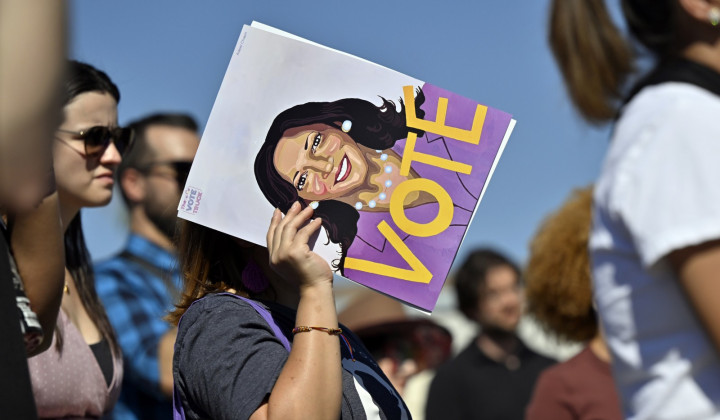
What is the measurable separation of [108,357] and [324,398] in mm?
1476

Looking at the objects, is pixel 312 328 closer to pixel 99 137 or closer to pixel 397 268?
pixel 397 268

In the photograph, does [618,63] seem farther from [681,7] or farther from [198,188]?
[198,188]

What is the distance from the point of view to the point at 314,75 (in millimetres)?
2129

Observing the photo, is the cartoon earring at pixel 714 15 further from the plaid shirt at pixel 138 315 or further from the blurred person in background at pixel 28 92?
the plaid shirt at pixel 138 315

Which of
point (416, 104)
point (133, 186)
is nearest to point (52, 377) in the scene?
point (416, 104)

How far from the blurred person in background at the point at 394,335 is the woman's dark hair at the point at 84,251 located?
1282 millimetres

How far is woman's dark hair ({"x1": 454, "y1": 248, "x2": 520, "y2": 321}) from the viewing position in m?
5.80

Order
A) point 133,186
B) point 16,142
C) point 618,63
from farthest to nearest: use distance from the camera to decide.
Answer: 1. point 133,186
2. point 618,63
3. point 16,142

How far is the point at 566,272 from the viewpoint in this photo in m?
3.76

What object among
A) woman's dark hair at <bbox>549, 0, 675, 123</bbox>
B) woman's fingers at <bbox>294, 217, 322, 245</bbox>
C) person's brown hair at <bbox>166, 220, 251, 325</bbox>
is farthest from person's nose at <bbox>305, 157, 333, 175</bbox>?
woman's dark hair at <bbox>549, 0, 675, 123</bbox>

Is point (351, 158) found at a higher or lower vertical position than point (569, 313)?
higher

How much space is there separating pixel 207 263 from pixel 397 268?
48 cm

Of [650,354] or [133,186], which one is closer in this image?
[650,354]

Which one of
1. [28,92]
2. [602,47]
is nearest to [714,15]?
[602,47]
